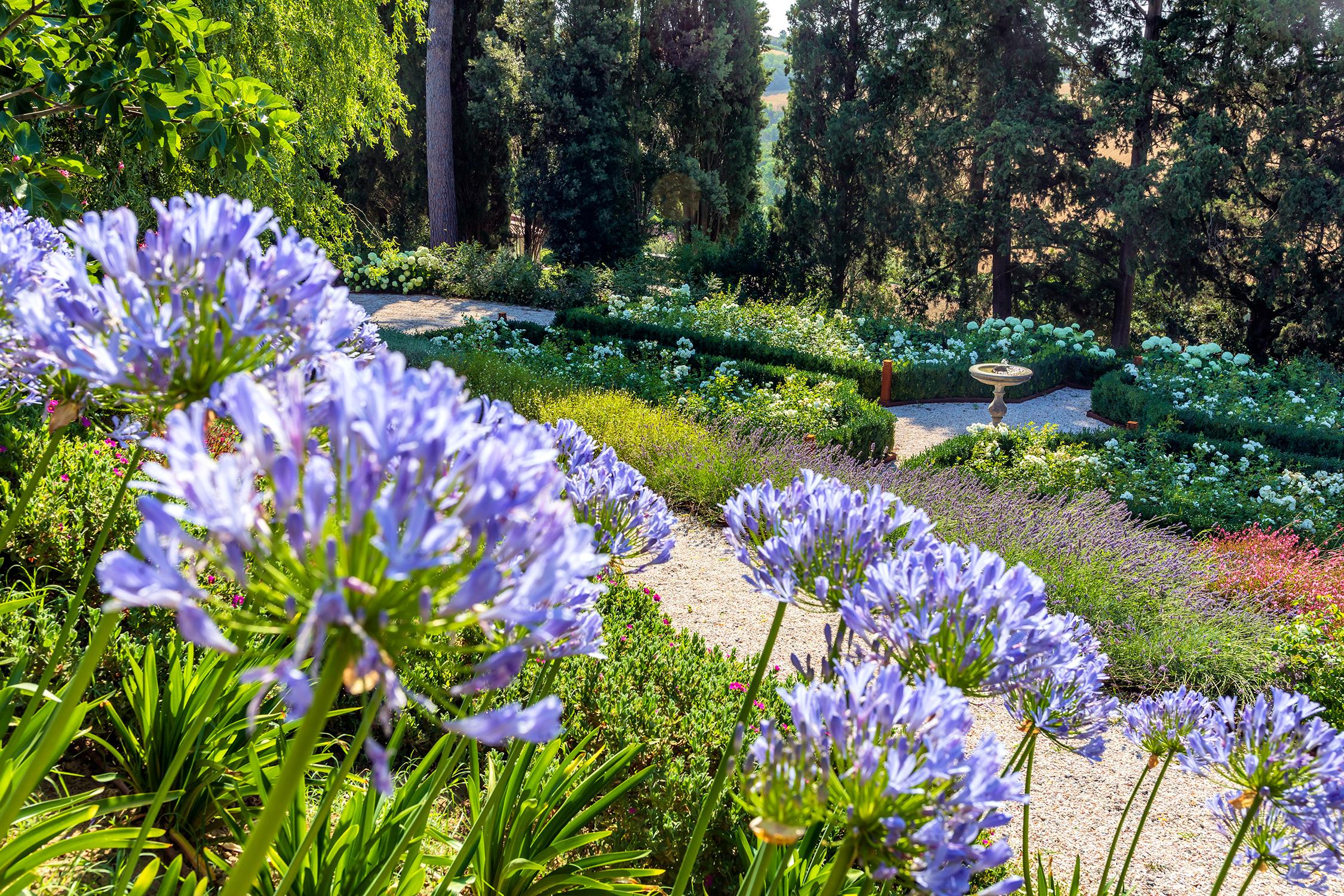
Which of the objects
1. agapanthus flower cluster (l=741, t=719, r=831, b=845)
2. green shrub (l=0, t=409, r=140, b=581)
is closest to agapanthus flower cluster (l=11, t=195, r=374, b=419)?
agapanthus flower cluster (l=741, t=719, r=831, b=845)

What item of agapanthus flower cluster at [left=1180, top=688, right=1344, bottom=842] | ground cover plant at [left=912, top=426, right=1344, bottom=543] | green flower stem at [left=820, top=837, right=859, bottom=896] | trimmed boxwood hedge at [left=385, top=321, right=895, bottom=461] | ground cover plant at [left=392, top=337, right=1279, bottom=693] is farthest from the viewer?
trimmed boxwood hedge at [left=385, top=321, right=895, bottom=461]

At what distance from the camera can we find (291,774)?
2.53 ft

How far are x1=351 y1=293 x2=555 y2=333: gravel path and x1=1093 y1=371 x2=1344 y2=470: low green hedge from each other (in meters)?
11.1

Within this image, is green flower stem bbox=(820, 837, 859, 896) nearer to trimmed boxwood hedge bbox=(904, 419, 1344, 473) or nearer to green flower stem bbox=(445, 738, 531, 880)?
green flower stem bbox=(445, 738, 531, 880)

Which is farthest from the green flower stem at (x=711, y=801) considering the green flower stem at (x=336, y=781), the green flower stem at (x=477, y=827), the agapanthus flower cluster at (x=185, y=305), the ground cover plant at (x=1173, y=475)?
the ground cover plant at (x=1173, y=475)

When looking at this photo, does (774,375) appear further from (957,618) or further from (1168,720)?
(957,618)

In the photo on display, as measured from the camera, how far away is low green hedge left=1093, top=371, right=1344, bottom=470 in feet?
39.7

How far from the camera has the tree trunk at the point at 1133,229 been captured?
2044cm

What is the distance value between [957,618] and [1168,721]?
121cm

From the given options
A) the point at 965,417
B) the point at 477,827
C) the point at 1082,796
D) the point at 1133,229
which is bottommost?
the point at 1082,796

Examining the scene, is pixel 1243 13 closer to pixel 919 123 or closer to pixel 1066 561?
pixel 919 123

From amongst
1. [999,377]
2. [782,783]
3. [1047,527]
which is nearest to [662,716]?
[782,783]

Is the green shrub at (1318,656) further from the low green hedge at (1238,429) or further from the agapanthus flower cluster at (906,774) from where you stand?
the low green hedge at (1238,429)

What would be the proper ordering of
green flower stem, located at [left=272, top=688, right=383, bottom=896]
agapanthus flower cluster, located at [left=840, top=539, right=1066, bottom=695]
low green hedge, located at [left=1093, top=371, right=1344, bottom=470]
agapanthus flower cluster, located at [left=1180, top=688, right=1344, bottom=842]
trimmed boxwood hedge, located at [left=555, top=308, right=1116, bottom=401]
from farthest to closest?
trimmed boxwood hedge, located at [left=555, top=308, right=1116, bottom=401] < low green hedge, located at [left=1093, top=371, right=1344, bottom=470] < agapanthus flower cluster, located at [left=1180, top=688, right=1344, bottom=842] < agapanthus flower cluster, located at [left=840, top=539, right=1066, bottom=695] < green flower stem, located at [left=272, top=688, right=383, bottom=896]
